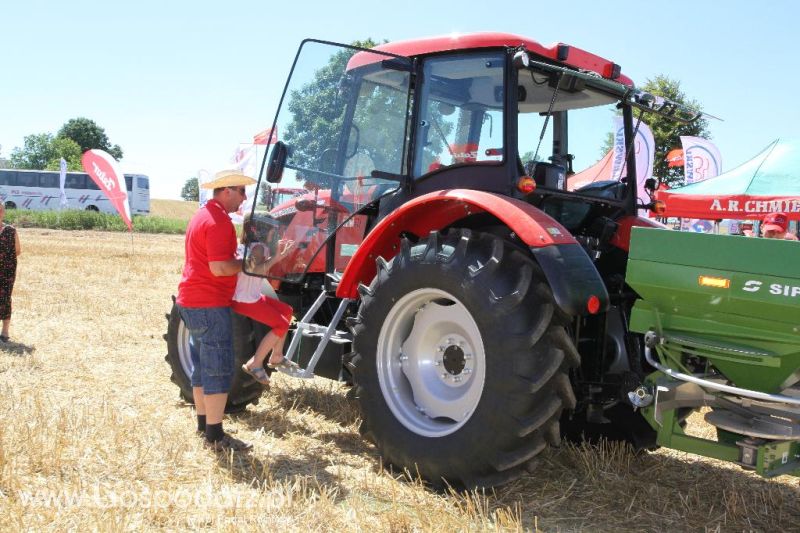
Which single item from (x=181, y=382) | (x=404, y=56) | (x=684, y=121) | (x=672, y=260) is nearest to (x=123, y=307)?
(x=181, y=382)

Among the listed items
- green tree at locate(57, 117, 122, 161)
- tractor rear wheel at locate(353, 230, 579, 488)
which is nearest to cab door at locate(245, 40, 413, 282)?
tractor rear wheel at locate(353, 230, 579, 488)

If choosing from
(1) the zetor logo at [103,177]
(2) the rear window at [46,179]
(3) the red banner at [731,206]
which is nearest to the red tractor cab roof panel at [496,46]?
(3) the red banner at [731,206]

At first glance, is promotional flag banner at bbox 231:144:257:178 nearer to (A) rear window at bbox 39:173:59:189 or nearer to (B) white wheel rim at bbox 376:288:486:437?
(B) white wheel rim at bbox 376:288:486:437

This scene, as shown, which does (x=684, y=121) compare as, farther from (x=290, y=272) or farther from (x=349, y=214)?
(x=290, y=272)

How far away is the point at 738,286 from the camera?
2711 millimetres

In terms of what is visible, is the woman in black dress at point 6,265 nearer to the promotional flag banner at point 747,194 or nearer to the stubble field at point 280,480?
the stubble field at point 280,480

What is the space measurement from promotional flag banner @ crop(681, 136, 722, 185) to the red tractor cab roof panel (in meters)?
9.75

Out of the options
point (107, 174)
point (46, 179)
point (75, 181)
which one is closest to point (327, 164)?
point (107, 174)

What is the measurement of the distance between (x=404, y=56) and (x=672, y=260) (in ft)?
6.40

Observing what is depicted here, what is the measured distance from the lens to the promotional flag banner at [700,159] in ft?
43.4

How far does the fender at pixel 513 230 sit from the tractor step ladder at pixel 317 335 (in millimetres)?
201

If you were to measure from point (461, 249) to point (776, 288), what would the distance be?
1.31 m

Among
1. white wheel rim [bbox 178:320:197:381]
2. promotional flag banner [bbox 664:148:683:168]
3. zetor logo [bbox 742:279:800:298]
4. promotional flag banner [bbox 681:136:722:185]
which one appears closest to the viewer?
zetor logo [bbox 742:279:800:298]

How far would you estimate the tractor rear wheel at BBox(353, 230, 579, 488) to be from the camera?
10.1ft
